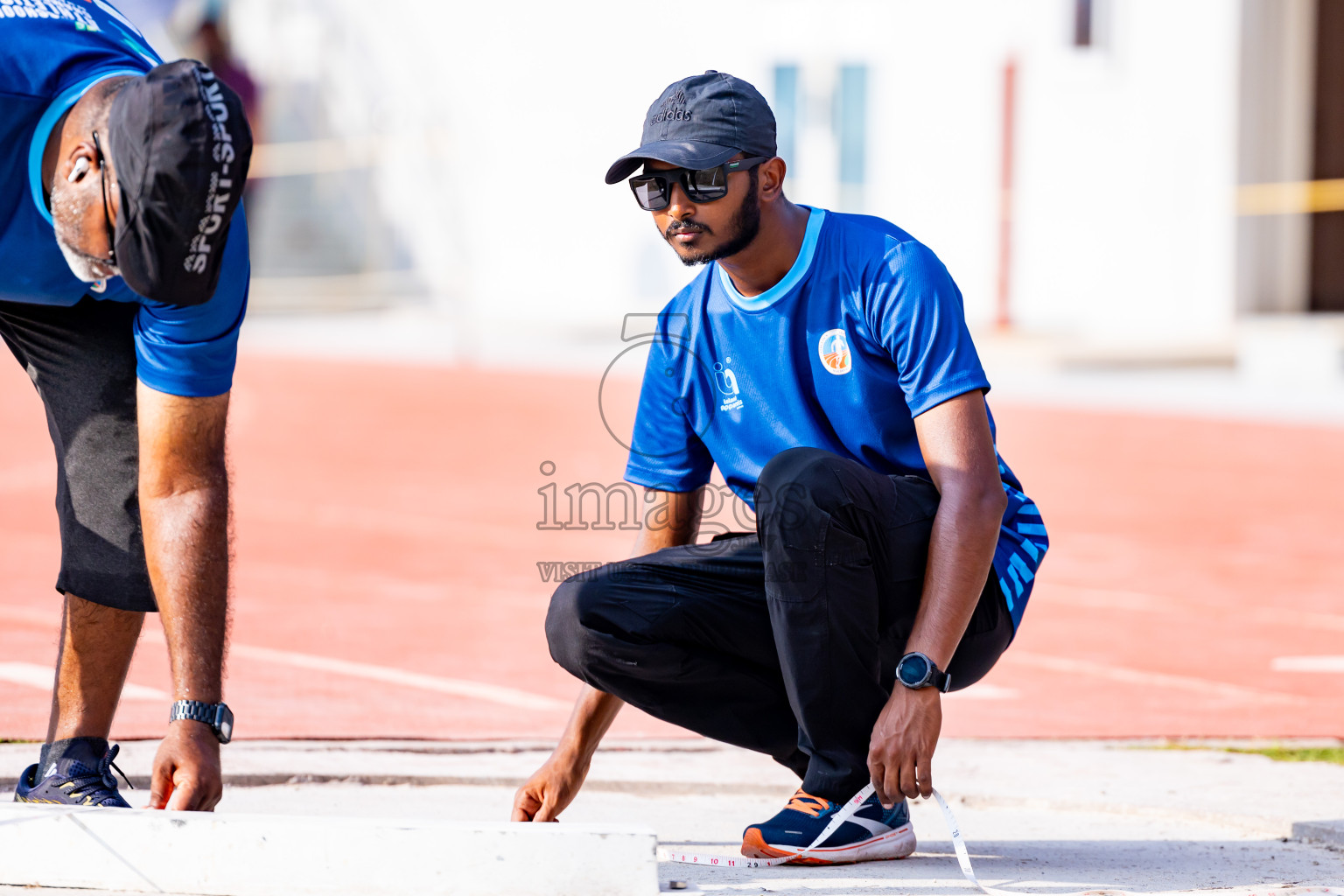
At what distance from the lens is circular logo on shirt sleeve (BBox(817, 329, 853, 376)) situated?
3.35 metres

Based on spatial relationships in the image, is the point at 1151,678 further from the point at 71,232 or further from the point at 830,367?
the point at 71,232

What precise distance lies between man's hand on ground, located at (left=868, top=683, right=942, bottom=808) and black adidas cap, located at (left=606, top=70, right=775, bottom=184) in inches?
43.4

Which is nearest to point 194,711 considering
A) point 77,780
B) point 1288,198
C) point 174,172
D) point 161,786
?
point 161,786

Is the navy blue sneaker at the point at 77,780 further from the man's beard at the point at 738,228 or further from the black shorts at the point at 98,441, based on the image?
the man's beard at the point at 738,228

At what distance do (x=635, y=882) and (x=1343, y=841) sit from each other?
164 centimetres

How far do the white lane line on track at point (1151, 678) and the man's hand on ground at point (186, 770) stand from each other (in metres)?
3.41

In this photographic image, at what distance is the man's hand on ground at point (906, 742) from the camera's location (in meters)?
3.04

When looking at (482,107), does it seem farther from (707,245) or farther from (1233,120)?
(707,245)

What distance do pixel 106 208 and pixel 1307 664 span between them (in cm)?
444

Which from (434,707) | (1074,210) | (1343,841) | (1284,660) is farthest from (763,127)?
(1074,210)

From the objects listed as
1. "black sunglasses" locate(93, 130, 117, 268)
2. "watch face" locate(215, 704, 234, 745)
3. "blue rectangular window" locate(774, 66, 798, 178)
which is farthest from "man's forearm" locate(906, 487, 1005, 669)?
"blue rectangular window" locate(774, 66, 798, 178)

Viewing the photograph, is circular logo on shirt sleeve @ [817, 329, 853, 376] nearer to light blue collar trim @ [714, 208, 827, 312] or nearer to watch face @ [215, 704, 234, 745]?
light blue collar trim @ [714, 208, 827, 312]

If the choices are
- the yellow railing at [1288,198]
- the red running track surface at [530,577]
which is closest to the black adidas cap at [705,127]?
the red running track surface at [530,577]

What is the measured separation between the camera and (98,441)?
3.42m
